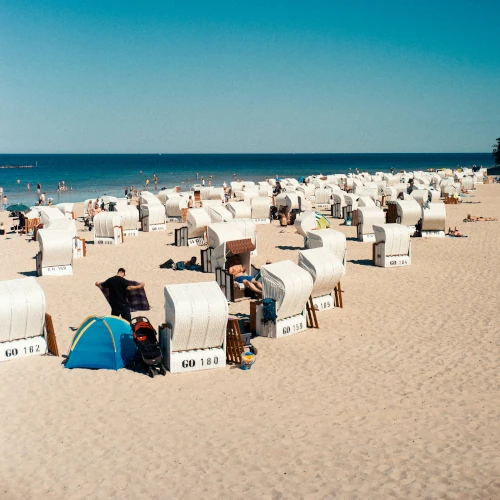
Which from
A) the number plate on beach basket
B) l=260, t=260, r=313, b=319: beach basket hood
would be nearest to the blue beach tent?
l=260, t=260, r=313, b=319: beach basket hood

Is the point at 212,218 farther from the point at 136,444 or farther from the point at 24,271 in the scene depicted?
the point at 136,444

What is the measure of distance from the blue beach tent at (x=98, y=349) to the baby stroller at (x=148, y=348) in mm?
317

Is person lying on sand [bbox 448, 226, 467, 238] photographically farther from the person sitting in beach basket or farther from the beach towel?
the beach towel

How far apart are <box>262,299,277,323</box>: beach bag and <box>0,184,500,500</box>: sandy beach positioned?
1.43 feet

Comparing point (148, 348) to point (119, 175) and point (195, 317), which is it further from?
point (119, 175)

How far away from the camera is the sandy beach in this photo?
6449 millimetres

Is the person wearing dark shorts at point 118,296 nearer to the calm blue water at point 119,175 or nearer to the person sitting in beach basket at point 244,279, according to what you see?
the person sitting in beach basket at point 244,279

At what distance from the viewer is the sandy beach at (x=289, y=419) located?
6.45 meters

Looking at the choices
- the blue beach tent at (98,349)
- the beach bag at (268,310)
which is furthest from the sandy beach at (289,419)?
the beach bag at (268,310)

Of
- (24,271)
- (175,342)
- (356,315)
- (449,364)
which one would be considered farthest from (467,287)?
(24,271)

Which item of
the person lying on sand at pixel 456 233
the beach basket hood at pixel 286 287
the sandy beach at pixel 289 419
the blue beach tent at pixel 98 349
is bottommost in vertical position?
the sandy beach at pixel 289 419

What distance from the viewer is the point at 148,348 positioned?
9469mm

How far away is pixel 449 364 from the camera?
9.80 meters

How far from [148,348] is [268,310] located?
2.60 m
